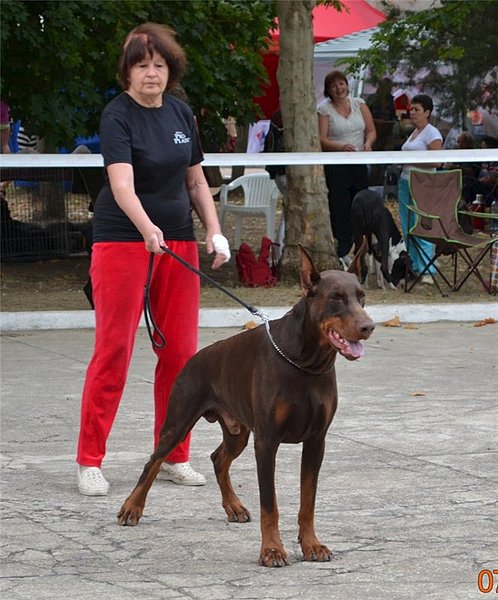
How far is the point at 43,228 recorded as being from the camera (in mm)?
14344

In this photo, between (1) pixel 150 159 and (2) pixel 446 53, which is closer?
(1) pixel 150 159

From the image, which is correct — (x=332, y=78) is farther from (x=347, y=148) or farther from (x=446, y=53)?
(x=446, y=53)

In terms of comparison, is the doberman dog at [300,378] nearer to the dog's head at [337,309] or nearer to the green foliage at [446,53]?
the dog's head at [337,309]

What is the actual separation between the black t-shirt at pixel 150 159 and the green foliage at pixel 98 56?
6433 mm

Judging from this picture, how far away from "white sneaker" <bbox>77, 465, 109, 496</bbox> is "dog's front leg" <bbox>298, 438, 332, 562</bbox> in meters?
1.32

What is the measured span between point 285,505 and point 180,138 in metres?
1.69

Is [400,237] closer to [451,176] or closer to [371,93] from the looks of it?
[451,176]

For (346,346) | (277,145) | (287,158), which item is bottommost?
(346,346)

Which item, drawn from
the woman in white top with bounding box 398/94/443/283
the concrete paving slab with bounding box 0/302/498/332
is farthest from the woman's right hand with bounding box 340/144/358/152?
the concrete paving slab with bounding box 0/302/498/332

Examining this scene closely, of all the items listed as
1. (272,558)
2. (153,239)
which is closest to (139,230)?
(153,239)

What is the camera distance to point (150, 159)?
559 centimetres

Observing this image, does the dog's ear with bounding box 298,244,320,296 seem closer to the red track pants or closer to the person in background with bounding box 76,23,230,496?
the person in background with bounding box 76,23,230,496

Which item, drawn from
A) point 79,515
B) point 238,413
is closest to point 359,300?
point 238,413

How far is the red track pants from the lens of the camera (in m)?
5.71
